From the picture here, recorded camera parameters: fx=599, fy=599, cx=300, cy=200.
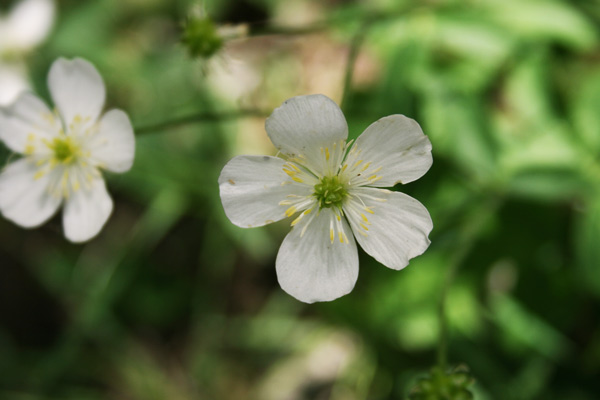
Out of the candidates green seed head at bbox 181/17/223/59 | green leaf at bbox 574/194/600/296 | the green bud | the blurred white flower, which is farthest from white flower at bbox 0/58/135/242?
green leaf at bbox 574/194/600/296

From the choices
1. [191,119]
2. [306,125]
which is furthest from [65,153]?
[306,125]

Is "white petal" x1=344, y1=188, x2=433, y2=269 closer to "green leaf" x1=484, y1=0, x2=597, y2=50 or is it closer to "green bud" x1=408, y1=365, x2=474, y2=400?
"green bud" x1=408, y1=365, x2=474, y2=400

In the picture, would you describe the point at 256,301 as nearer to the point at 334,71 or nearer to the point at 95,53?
the point at 334,71

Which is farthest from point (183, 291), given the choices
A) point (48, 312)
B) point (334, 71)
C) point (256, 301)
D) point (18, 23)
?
point (18, 23)

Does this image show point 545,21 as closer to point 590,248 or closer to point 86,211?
point 590,248

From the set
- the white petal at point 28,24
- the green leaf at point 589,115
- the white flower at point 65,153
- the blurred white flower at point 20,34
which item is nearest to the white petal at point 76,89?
the white flower at point 65,153

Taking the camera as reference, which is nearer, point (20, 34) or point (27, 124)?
point (27, 124)
